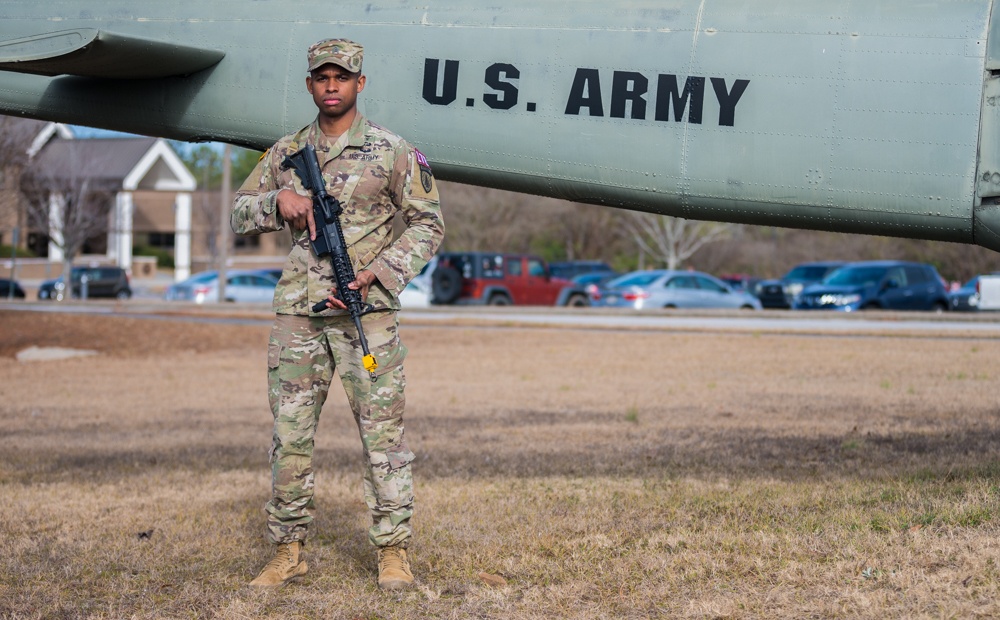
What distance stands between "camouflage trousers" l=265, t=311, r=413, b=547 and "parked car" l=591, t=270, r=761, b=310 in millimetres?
25340

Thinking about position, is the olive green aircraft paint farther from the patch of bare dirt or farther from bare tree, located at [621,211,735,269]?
bare tree, located at [621,211,735,269]

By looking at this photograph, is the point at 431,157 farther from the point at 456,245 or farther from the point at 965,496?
the point at 456,245

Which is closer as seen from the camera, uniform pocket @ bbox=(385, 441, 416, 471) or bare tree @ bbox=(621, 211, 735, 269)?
uniform pocket @ bbox=(385, 441, 416, 471)

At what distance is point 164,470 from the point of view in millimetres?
8336

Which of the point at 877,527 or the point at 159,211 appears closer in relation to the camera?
the point at 877,527

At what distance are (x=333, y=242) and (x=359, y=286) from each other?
228 millimetres

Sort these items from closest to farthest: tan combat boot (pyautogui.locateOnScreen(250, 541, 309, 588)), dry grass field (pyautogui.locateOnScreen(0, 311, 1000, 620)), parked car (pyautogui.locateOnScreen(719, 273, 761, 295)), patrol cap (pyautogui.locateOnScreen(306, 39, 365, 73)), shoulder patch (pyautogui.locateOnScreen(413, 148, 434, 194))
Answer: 1. dry grass field (pyautogui.locateOnScreen(0, 311, 1000, 620))
2. patrol cap (pyautogui.locateOnScreen(306, 39, 365, 73))
3. tan combat boot (pyautogui.locateOnScreen(250, 541, 309, 588))
4. shoulder patch (pyautogui.locateOnScreen(413, 148, 434, 194))
5. parked car (pyautogui.locateOnScreen(719, 273, 761, 295))

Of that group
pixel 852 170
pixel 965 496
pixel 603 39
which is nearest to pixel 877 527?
pixel 965 496

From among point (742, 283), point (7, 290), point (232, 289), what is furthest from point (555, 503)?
point (742, 283)

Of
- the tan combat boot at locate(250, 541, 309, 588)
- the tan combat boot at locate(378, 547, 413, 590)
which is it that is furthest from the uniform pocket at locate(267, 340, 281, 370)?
the tan combat boot at locate(378, 547, 413, 590)

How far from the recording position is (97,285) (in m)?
42.0

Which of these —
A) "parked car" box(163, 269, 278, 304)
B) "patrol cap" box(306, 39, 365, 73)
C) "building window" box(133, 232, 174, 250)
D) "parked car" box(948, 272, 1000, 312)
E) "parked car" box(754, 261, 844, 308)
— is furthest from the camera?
"building window" box(133, 232, 174, 250)

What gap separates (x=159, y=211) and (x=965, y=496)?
198 feet

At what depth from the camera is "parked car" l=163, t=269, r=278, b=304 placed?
35844 mm
